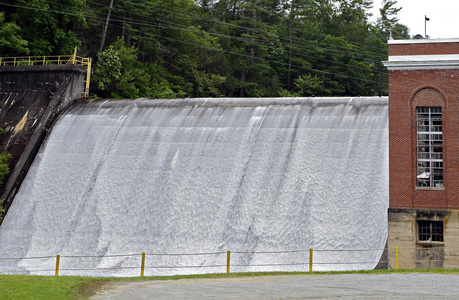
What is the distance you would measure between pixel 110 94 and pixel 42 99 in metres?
9.69

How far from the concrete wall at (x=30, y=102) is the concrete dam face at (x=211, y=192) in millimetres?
871

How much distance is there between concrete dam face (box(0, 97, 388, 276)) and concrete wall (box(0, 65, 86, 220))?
871 millimetres

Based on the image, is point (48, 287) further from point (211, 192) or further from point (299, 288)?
point (211, 192)

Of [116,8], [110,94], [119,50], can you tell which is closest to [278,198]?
[110,94]

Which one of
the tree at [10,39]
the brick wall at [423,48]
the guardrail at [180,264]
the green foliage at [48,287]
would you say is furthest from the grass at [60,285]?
the tree at [10,39]

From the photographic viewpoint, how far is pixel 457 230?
20.7 m

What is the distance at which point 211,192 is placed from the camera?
967 inches

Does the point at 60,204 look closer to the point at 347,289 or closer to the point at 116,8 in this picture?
the point at 347,289

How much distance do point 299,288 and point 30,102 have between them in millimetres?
→ 21741

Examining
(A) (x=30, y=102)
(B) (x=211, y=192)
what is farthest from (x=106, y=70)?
(B) (x=211, y=192)

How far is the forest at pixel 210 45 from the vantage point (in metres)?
40.9

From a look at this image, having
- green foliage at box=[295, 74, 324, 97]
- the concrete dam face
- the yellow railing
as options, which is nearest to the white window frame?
the concrete dam face

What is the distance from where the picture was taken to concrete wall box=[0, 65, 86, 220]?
29.3 m

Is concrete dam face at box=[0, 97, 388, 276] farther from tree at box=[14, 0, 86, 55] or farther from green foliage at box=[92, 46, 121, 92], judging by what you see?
tree at box=[14, 0, 86, 55]
